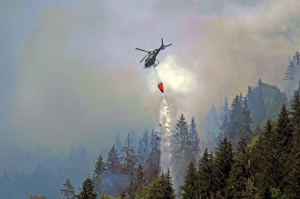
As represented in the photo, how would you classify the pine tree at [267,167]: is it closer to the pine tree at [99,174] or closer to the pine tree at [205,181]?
the pine tree at [205,181]

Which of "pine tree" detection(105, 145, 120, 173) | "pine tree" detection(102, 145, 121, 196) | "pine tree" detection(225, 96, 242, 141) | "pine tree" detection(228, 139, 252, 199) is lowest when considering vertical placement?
"pine tree" detection(228, 139, 252, 199)

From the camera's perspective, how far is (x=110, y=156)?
440 ft

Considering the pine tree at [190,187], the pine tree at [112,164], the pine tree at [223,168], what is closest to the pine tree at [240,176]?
the pine tree at [223,168]

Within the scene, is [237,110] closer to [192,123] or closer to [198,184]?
[192,123]

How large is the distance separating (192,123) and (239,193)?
152 metres

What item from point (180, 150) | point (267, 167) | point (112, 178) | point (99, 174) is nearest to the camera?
point (267, 167)

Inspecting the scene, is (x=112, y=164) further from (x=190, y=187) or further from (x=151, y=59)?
(x=190, y=187)

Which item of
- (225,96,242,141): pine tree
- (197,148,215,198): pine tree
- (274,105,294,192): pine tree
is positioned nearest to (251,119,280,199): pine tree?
(274,105,294,192): pine tree

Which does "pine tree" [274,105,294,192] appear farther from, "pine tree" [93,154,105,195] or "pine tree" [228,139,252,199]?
"pine tree" [93,154,105,195]

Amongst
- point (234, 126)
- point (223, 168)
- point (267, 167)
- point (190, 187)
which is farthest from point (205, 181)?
point (234, 126)

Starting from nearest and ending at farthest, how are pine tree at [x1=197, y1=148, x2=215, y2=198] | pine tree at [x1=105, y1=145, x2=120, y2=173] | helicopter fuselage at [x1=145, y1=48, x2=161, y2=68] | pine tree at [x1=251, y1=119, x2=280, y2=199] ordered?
pine tree at [x1=251, y1=119, x2=280, y2=199]
pine tree at [x1=197, y1=148, x2=215, y2=198]
helicopter fuselage at [x1=145, y1=48, x2=161, y2=68]
pine tree at [x1=105, y1=145, x2=120, y2=173]

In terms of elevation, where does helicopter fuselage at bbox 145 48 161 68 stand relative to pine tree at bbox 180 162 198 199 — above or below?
above

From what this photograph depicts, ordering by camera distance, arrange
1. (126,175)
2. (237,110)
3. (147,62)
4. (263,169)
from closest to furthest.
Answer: (263,169) < (147,62) < (126,175) < (237,110)

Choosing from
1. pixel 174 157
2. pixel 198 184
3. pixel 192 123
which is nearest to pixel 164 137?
pixel 174 157
